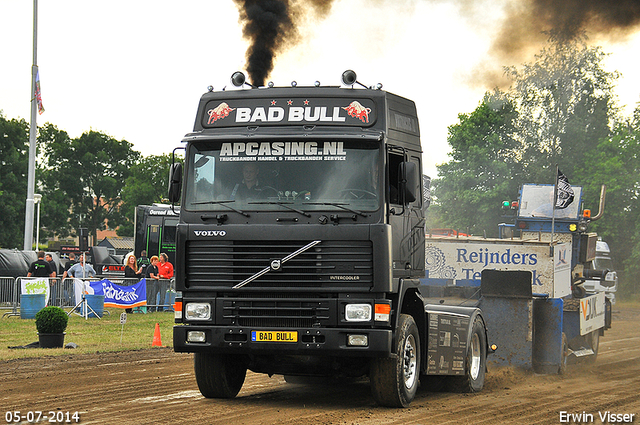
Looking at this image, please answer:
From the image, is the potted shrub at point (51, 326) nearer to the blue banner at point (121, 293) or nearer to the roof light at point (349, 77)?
the blue banner at point (121, 293)

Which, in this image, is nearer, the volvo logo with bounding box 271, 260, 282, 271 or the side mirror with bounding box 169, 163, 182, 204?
the volvo logo with bounding box 271, 260, 282, 271

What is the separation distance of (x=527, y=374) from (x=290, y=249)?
5.99 meters

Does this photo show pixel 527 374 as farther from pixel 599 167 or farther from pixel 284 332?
pixel 599 167

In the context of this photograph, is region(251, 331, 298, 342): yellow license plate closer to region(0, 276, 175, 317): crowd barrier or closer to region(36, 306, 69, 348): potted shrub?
region(36, 306, 69, 348): potted shrub

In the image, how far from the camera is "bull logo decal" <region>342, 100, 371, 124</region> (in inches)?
381

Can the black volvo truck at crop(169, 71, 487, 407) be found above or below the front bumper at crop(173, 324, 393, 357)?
above

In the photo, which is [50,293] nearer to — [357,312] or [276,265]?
[276,265]

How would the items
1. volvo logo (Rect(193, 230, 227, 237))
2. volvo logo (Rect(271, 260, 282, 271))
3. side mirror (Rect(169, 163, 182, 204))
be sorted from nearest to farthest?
volvo logo (Rect(271, 260, 282, 271)) → volvo logo (Rect(193, 230, 227, 237)) → side mirror (Rect(169, 163, 182, 204))

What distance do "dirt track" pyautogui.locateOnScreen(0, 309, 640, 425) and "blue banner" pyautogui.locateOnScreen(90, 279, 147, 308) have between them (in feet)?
30.4

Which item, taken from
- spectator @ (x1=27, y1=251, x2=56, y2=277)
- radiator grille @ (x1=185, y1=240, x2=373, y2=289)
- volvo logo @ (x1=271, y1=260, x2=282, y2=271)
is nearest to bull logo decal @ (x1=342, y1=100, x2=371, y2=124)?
radiator grille @ (x1=185, y1=240, x2=373, y2=289)

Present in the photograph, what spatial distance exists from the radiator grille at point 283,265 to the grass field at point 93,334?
22.5 ft

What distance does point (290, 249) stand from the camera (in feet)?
29.8

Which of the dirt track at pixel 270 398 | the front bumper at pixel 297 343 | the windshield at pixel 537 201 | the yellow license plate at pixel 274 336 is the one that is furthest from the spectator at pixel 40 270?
the yellow license plate at pixel 274 336

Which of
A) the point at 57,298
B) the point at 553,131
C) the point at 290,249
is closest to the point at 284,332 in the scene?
the point at 290,249
